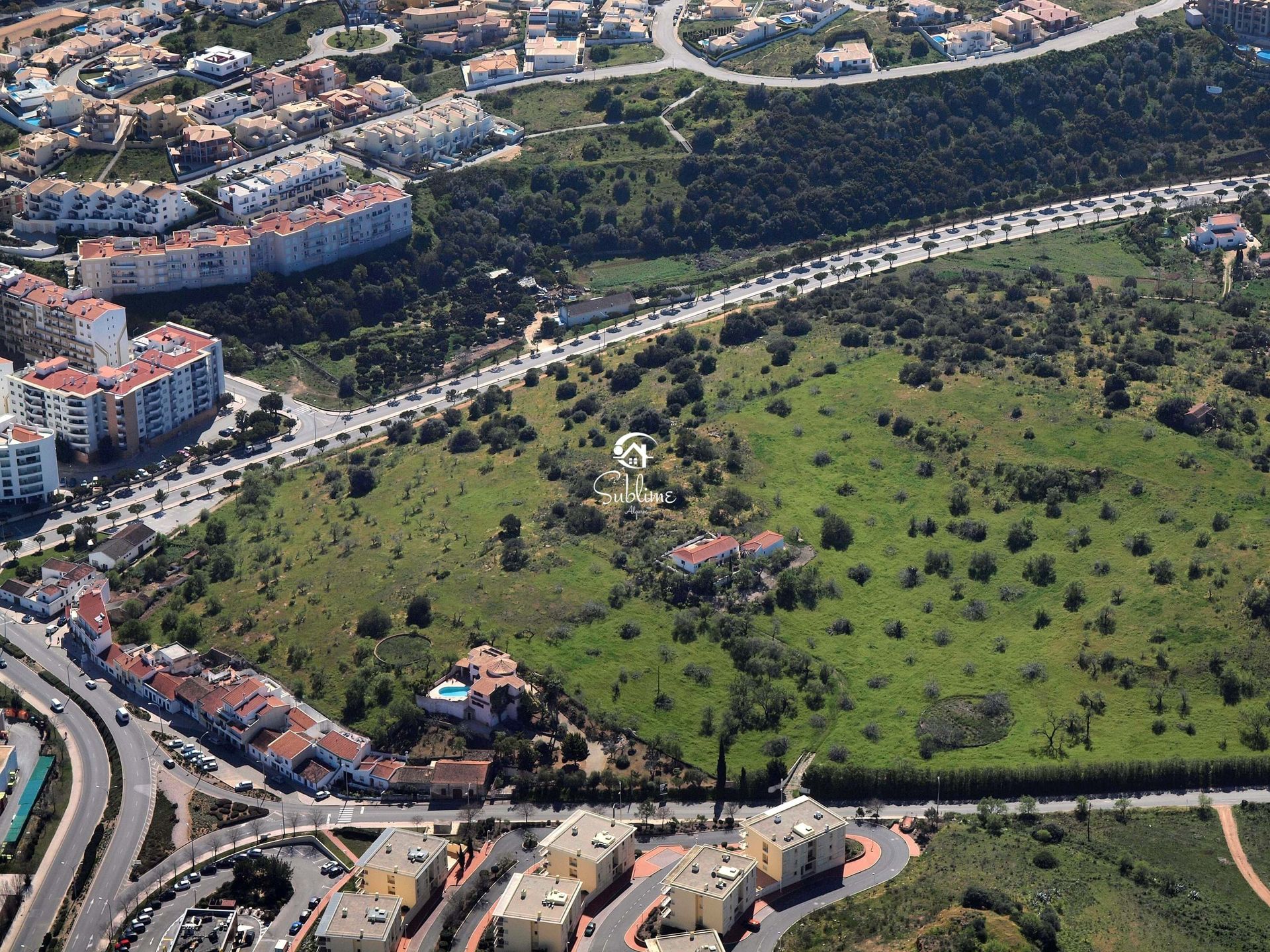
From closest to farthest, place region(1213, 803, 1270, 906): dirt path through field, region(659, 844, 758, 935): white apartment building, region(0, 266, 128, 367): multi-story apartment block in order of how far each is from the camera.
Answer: region(659, 844, 758, 935): white apartment building
region(1213, 803, 1270, 906): dirt path through field
region(0, 266, 128, 367): multi-story apartment block

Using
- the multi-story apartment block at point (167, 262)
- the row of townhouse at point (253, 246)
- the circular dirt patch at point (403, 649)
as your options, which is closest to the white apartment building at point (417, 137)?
the row of townhouse at point (253, 246)

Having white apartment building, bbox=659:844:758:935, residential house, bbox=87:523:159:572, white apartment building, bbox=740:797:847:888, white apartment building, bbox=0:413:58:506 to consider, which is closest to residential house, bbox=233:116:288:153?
white apartment building, bbox=0:413:58:506

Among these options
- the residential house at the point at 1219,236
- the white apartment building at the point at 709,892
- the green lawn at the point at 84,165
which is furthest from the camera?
the residential house at the point at 1219,236

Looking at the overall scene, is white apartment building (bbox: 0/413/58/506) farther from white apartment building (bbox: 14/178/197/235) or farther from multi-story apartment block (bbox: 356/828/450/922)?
multi-story apartment block (bbox: 356/828/450/922)

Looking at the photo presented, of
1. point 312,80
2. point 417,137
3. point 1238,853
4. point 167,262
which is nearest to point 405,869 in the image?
point 1238,853

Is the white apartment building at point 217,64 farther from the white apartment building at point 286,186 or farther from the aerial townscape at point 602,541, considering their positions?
the white apartment building at point 286,186

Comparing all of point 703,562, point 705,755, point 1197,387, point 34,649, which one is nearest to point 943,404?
point 1197,387
